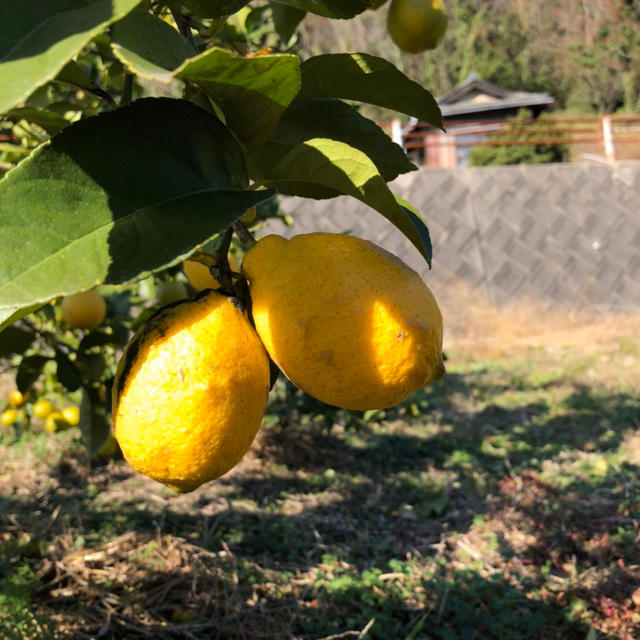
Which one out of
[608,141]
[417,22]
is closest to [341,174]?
[417,22]

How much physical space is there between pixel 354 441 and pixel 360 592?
1.47 m

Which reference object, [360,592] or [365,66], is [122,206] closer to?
[365,66]

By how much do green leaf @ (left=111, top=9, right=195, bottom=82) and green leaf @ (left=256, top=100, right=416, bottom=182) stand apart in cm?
10

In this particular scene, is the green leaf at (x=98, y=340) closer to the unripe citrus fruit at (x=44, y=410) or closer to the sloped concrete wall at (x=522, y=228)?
the unripe citrus fruit at (x=44, y=410)

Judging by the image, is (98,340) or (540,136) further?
(540,136)

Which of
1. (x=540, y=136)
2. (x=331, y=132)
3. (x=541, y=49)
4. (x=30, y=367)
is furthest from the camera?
(x=541, y=49)

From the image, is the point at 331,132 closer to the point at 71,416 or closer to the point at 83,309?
the point at 83,309

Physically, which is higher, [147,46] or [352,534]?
[147,46]

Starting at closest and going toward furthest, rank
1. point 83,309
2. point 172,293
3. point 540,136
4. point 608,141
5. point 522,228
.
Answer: point 172,293
point 83,309
point 522,228
point 608,141
point 540,136

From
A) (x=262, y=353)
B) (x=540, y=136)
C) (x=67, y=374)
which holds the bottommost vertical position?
(x=540, y=136)

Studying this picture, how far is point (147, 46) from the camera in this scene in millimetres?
354

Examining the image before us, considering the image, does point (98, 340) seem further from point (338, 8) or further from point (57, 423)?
point (338, 8)

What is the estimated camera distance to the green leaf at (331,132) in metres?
0.49

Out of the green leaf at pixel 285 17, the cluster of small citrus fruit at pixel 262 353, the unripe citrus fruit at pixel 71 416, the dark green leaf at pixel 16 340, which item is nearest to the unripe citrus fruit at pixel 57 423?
the unripe citrus fruit at pixel 71 416
